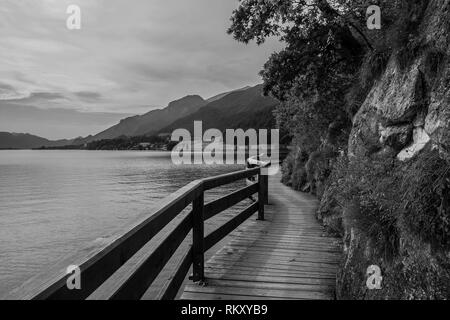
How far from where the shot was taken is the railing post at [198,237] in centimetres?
485

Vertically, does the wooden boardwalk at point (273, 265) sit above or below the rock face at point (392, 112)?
below

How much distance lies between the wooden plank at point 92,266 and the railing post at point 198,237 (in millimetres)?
1652

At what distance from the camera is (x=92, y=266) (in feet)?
6.26

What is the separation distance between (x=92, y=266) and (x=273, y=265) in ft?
14.6

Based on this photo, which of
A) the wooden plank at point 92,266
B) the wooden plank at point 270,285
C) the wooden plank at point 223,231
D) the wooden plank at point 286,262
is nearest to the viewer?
the wooden plank at point 92,266

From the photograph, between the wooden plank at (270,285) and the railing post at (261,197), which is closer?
the wooden plank at (270,285)

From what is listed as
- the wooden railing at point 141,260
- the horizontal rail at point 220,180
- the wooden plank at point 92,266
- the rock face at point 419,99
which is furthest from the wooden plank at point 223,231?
the rock face at point 419,99

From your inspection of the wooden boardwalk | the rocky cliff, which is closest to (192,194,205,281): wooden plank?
the wooden boardwalk

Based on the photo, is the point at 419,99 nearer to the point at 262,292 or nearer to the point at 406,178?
the point at 406,178

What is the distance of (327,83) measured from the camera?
12.1 m

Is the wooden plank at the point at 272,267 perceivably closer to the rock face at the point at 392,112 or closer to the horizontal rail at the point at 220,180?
the horizontal rail at the point at 220,180

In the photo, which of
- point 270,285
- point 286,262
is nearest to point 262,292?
point 270,285

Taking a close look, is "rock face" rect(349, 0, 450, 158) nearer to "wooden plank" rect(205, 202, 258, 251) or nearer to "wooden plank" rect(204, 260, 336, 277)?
"wooden plank" rect(204, 260, 336, 277)
